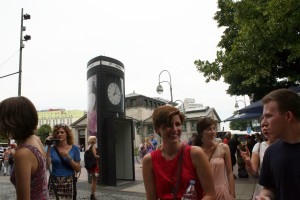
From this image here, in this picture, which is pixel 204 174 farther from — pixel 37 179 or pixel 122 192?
pixel 122 192

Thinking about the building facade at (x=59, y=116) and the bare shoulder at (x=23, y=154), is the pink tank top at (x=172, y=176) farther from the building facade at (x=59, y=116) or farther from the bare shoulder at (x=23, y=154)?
the building facade at (x=59, y=116)

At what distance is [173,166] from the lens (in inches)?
96.3

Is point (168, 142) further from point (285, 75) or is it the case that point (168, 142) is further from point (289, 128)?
point (285, 75)

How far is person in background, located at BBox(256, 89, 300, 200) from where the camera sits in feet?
6.78

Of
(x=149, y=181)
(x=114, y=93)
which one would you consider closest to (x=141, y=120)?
(x=114, y=93)

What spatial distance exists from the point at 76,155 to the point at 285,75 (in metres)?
13.3

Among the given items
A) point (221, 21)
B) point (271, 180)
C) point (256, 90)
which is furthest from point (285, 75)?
point (271, 180)

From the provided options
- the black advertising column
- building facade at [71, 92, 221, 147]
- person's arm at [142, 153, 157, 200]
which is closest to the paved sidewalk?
the black advertising column

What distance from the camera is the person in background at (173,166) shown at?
7.82 feet

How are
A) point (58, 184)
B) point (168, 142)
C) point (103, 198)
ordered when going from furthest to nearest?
1. point (103, 198)
2. point (58, 184)
3. point (168, 142)

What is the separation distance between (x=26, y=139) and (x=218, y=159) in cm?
276

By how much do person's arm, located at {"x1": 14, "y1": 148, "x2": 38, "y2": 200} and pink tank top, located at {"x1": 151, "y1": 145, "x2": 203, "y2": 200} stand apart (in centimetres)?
94

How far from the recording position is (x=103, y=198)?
376 inches

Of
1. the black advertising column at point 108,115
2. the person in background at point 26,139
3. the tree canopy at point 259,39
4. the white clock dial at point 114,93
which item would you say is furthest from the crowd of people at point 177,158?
the white clock dial at point 114,93
